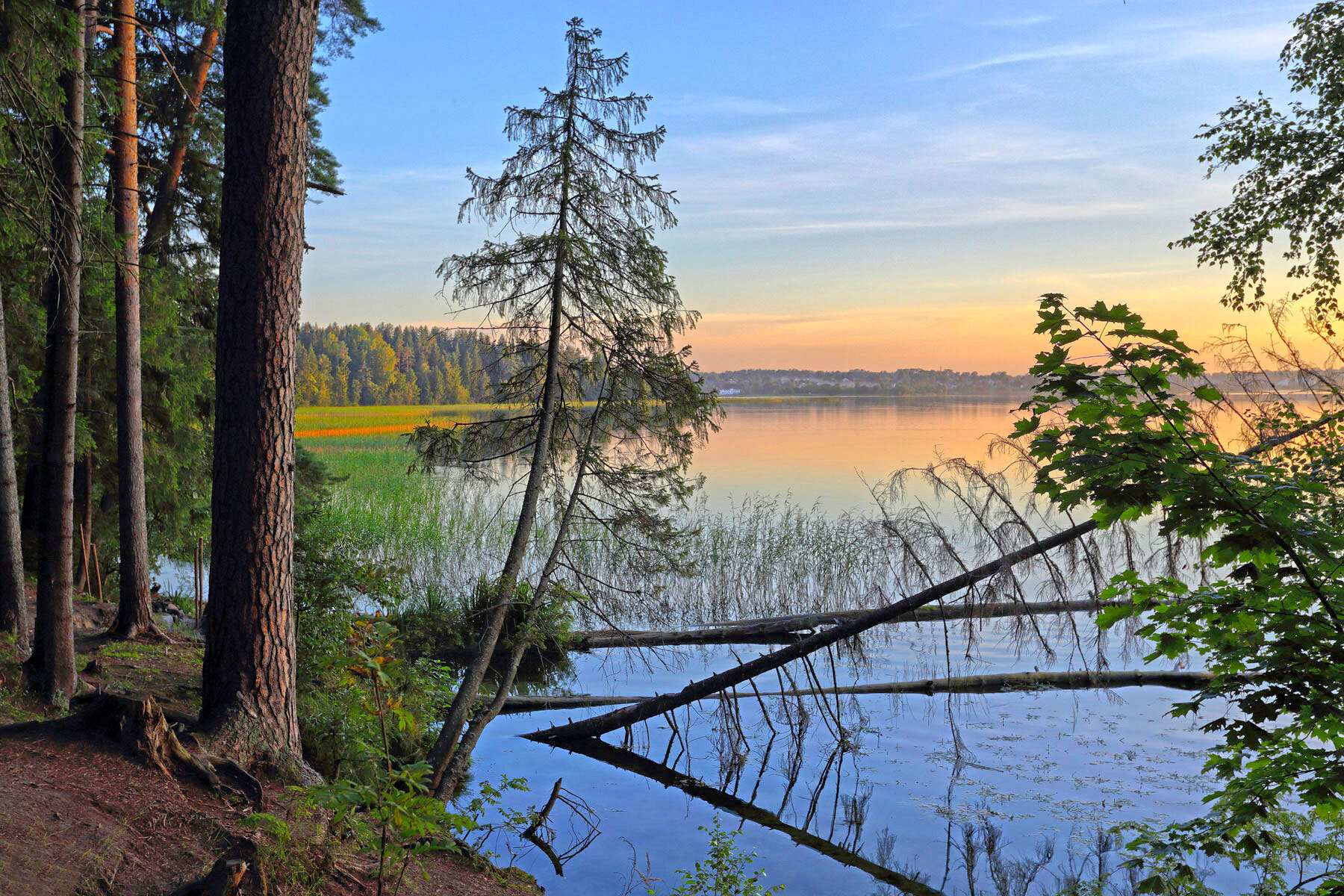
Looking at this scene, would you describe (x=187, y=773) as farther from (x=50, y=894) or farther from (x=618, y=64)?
(x=618, y=64)

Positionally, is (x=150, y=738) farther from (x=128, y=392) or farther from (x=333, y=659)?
(x=128, y=392)

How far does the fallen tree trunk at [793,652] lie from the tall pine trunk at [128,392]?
498 centimetres

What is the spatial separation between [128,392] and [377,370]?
7788 centimetres

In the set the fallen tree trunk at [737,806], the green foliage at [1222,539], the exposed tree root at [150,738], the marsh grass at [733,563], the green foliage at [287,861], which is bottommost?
the fallen tree trunk at [737,806]

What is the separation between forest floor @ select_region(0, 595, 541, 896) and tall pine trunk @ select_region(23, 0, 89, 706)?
239 centimetres

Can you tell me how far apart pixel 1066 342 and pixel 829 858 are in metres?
5.26

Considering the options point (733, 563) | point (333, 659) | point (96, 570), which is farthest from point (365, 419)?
point (333, 659)

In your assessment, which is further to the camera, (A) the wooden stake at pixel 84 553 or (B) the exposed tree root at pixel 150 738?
(A) the wooden stake at pixel 84 553

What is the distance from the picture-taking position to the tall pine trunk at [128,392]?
32.5 feet

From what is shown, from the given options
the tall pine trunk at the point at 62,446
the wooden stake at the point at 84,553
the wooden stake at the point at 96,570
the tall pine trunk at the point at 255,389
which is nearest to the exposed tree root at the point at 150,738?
the tall pine trunk at the point at 255,389

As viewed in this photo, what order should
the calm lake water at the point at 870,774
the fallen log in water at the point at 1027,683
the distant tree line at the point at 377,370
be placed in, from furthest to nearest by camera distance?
the distant tree line at the point at 377,370 < the fallen log in water at the point at 1027,683 < the calm lake water at the point at 870,774

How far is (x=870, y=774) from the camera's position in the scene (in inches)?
352

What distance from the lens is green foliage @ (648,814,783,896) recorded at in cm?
594

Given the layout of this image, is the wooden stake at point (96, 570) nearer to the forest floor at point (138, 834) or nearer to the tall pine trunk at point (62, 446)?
the tall pine trunk at point (62, 446)
